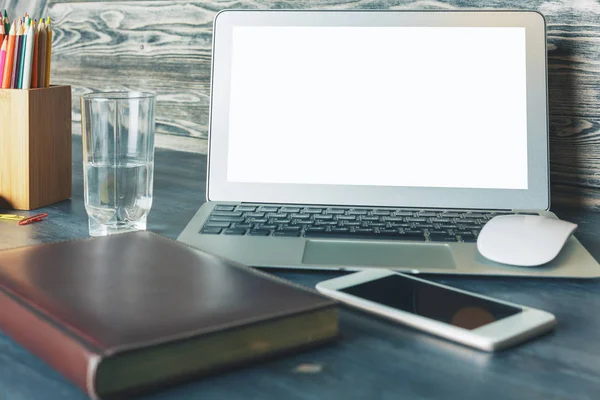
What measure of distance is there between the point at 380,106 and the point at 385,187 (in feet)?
0.34

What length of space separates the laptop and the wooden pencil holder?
0.22 metres

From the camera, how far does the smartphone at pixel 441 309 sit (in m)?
0.52

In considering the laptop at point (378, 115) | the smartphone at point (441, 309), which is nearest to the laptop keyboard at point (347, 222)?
the laptop at point (378, 115)

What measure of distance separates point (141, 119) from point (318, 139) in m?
0.22

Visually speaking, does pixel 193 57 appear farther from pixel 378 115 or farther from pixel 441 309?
pixel 441 309

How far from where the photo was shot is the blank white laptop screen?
0.90m

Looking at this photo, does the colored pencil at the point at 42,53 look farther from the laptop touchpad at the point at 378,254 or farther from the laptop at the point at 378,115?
the laptop touchpad at the point at 378,254

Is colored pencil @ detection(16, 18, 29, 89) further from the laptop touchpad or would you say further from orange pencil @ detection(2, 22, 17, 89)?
the laptop touchpad

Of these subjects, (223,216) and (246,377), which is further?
(223,216)

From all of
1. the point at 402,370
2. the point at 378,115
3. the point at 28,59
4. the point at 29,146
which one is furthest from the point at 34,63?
the point at 402,370

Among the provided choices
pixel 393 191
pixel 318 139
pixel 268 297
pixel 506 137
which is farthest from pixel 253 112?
pixel 268 297

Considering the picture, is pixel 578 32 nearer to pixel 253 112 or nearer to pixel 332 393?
pixel 253 112

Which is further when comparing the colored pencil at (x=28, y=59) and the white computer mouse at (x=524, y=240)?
the colored pencil at (x=28, y=59)

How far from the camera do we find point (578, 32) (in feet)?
3.29
